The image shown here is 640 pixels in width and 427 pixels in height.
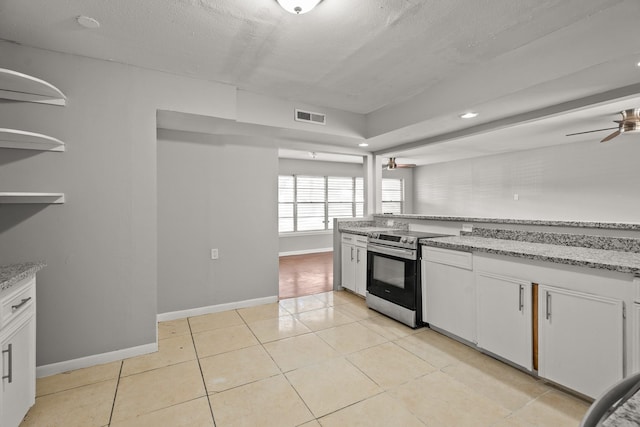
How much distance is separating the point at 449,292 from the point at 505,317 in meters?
0.52

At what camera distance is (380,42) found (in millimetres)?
2176

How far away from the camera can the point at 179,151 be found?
10.8 feet

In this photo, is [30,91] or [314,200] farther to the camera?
[314,200]

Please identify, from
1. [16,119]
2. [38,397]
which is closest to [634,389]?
[38,397]

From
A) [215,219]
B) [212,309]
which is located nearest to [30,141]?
[215,219]

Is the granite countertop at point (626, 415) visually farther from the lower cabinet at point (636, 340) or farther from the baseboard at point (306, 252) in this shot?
the baseboard at point (306, 252)

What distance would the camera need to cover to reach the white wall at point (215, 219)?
3264mm

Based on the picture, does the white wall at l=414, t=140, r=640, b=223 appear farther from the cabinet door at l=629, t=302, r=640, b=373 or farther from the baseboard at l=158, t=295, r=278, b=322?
the baseboard at l=158, t=295, r=278, b=322

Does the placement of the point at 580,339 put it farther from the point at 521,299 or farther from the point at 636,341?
the point at 521,299

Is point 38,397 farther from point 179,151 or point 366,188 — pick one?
point 366,188

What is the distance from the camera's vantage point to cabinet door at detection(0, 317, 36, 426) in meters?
1.54

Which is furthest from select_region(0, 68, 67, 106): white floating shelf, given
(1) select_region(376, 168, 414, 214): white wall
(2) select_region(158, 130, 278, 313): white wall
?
(1) select_region(376, 168, 414, 214): white wall

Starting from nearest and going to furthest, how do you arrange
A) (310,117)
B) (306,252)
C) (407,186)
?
(310,117) < (306,252) < (407,186)

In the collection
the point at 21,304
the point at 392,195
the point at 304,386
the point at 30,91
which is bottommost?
the point at 304,386
